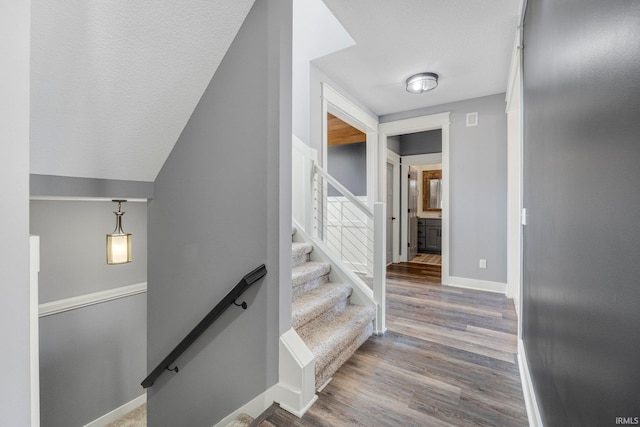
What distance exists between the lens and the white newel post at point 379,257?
2371 mm

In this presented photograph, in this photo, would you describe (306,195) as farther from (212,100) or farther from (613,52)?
(613,52)

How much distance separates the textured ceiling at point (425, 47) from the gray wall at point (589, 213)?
110 centimetres

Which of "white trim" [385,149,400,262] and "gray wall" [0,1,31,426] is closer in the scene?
"gray wall" [0,1,31,426]

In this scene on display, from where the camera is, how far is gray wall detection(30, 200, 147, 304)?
2.50 m

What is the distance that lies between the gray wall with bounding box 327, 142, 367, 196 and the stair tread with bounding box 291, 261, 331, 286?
8.29 feet

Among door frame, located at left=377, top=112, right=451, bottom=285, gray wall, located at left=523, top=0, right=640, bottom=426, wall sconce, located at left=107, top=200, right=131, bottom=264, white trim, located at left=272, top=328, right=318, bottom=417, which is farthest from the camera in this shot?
door frame, located at left=377, top=112, right=451, bottom=285

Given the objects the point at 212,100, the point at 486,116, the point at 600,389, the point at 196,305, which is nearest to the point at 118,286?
the point at 196,305

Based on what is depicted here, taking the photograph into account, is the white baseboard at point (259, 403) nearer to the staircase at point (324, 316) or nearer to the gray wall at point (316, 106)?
the staircase at point (324, 316)

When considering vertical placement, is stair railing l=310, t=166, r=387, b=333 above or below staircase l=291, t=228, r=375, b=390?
above

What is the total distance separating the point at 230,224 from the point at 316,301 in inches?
35.6

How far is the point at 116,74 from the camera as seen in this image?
1415 mm

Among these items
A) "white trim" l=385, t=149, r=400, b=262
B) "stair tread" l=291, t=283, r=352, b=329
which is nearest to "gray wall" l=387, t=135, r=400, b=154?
"white trim" l=385, t=149, r=400, b=262

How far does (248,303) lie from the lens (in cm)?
159

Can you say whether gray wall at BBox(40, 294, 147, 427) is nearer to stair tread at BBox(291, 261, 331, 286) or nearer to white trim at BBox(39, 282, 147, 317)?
white trim at BBox(39, 282, 147, 317)
